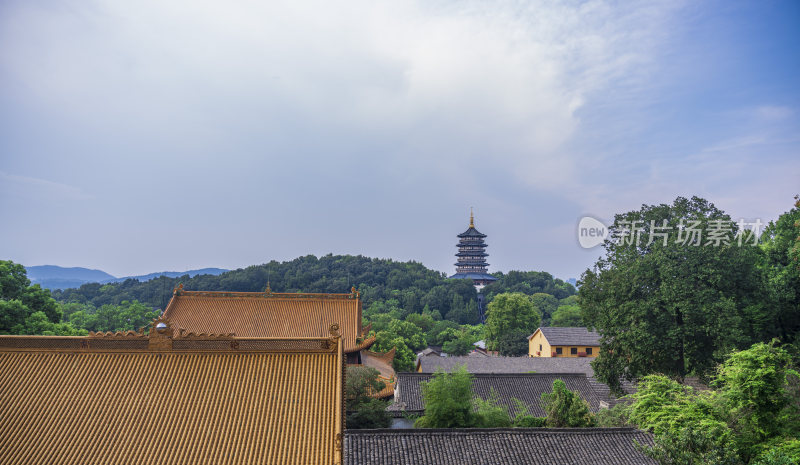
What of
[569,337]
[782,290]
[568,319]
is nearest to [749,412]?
[782,290]

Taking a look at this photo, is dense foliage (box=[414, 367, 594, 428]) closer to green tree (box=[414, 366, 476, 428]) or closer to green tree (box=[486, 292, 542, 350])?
green tree (box=[414, 366, 476, 428])

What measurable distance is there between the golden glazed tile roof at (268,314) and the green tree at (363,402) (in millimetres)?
2570

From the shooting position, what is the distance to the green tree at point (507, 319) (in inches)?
1842

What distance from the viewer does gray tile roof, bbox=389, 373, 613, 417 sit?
843 inches

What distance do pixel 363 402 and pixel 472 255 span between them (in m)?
72.3

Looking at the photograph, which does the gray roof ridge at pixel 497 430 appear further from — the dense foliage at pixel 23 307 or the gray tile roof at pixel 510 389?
the dense foliage at pixel 23 307

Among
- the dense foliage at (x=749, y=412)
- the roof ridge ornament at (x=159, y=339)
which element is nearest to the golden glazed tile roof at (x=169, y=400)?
the roof ridge ornament at (x=159, y=339)

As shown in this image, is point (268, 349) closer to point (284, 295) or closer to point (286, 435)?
point (286, 435)

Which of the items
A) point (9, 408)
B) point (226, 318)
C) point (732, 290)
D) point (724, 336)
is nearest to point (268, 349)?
point (9, 408)

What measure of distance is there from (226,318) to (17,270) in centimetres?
1011

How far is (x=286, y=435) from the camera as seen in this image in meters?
9.64

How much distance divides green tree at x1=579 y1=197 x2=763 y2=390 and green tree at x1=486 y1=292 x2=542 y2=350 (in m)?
28.9

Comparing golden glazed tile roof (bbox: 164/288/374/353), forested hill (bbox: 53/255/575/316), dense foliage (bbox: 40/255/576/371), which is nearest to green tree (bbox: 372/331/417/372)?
dense foliage (bbox: 40/255/576/371)

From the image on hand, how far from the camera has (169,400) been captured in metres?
10.3
